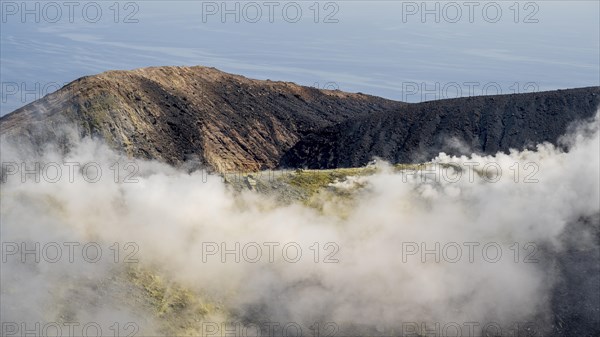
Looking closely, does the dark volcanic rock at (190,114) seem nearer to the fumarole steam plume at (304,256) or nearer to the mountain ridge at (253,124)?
the mountain ridge at (253,124)

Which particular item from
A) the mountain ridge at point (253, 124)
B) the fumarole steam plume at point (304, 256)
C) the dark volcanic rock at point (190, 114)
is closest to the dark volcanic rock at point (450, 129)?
the mountain ridge at point (253, 124)

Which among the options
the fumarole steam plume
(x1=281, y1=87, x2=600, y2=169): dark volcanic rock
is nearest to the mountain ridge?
(x1=281, y1=87, x2=600, y2=169): dark volcanic rock

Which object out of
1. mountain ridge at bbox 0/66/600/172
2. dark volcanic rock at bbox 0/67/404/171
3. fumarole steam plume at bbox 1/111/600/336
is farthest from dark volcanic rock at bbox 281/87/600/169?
fumarole steam plume at bbox 1/111/600/336

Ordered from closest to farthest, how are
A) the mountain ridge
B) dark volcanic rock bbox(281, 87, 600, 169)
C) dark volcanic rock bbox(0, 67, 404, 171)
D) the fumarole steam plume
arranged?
the fumarole steam plume, dark volcanic rock bbox(0, 67, 404, 171), the mountain ridge, dark volcanic rock bbox(281, 87, 600, 169)

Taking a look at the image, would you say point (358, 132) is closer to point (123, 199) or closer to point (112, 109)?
point (112, 109)

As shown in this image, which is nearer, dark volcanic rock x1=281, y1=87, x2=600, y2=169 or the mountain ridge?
the mountain ridge

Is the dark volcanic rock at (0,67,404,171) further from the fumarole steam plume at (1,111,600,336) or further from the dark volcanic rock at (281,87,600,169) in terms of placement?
the fumarole steam plume at (1,111,600,336)

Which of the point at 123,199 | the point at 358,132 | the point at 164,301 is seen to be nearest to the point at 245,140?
the point at 358,132

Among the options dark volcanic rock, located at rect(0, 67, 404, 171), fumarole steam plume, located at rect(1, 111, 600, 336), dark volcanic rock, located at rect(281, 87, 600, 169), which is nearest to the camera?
fumarole steam plume, located at rect(1, 111, 600, 336)
